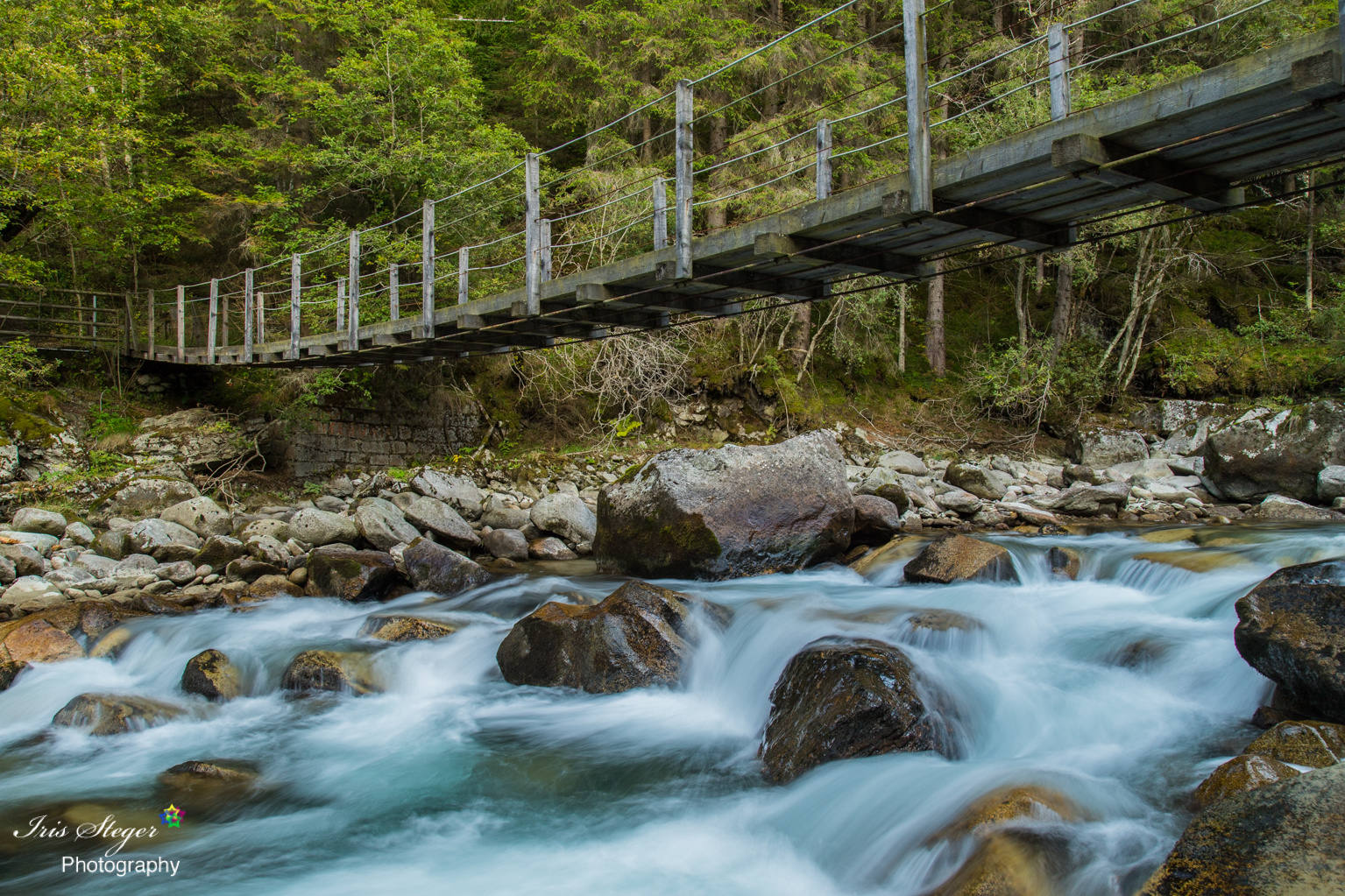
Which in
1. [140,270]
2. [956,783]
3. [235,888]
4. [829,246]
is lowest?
[235,888]

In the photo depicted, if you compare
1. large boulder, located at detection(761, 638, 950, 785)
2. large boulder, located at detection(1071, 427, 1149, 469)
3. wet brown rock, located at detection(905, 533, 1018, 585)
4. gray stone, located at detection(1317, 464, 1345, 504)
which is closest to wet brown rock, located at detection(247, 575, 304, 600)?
large boulder, located at detection(761, 638, 950, 785)

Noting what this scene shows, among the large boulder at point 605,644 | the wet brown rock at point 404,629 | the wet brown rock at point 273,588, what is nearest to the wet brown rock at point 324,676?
the wet brown rock at point 404,629

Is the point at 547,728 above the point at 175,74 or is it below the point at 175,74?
below

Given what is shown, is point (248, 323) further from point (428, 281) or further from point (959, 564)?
→ point (959, 564)

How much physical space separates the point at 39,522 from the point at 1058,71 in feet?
35.5

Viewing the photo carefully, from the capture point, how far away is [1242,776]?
3426mm

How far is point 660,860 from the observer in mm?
3955

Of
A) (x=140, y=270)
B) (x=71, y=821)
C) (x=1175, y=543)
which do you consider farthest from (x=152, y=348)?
(x=1175, y=543)

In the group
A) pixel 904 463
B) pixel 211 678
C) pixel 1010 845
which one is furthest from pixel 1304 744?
pixel 904 463

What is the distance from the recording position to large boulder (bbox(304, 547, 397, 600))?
27.7 ft

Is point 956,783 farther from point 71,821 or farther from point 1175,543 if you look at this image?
point 1175,543

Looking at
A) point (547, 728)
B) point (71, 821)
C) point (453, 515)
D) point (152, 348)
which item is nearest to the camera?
point (71, 821)

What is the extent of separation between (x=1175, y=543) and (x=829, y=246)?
4.88 metres

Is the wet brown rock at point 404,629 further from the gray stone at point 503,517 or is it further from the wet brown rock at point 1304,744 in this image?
the wet brown rock at point 1304,744
